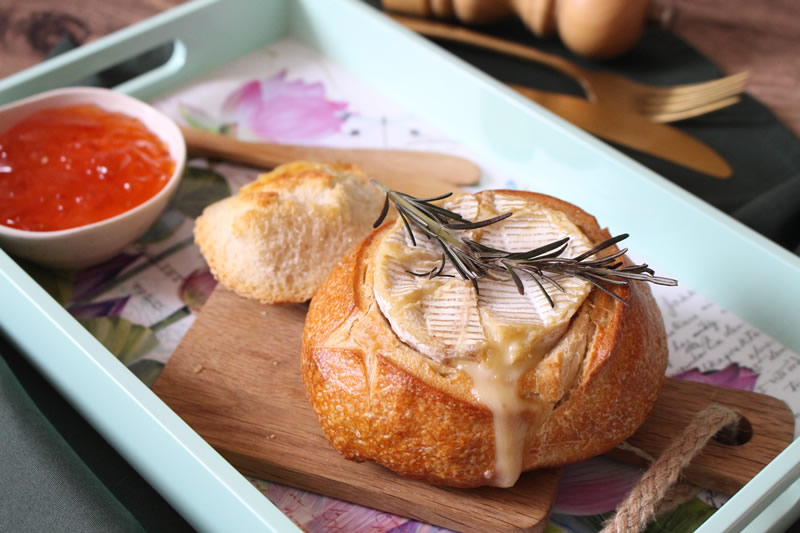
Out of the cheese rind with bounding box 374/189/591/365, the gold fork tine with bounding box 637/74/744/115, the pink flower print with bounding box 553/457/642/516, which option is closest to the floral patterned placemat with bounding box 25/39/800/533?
the pink flower print with bounding box 553/457/642/516

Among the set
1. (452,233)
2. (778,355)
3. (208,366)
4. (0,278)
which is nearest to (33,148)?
(0,278)

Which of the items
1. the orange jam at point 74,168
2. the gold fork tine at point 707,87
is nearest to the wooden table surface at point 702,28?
the gold fork tine at point 707,87

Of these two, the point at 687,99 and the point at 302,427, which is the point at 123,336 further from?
the point at 687,99

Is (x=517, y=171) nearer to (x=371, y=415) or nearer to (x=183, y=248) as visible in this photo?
(x=183, y=248)

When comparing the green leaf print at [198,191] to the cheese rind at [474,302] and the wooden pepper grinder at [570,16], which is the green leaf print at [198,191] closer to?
the cheese rind at [474,302]

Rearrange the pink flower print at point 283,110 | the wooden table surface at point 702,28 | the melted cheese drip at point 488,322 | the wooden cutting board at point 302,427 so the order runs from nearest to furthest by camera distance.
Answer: the melted cheese drip at point 488,322
the wooden cutting board at point 302,427
the pink flower print at point 283,110
the wooden table surface at point 702,28

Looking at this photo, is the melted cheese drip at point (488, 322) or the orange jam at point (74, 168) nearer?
the melted cheese drip at point (488, 322)
